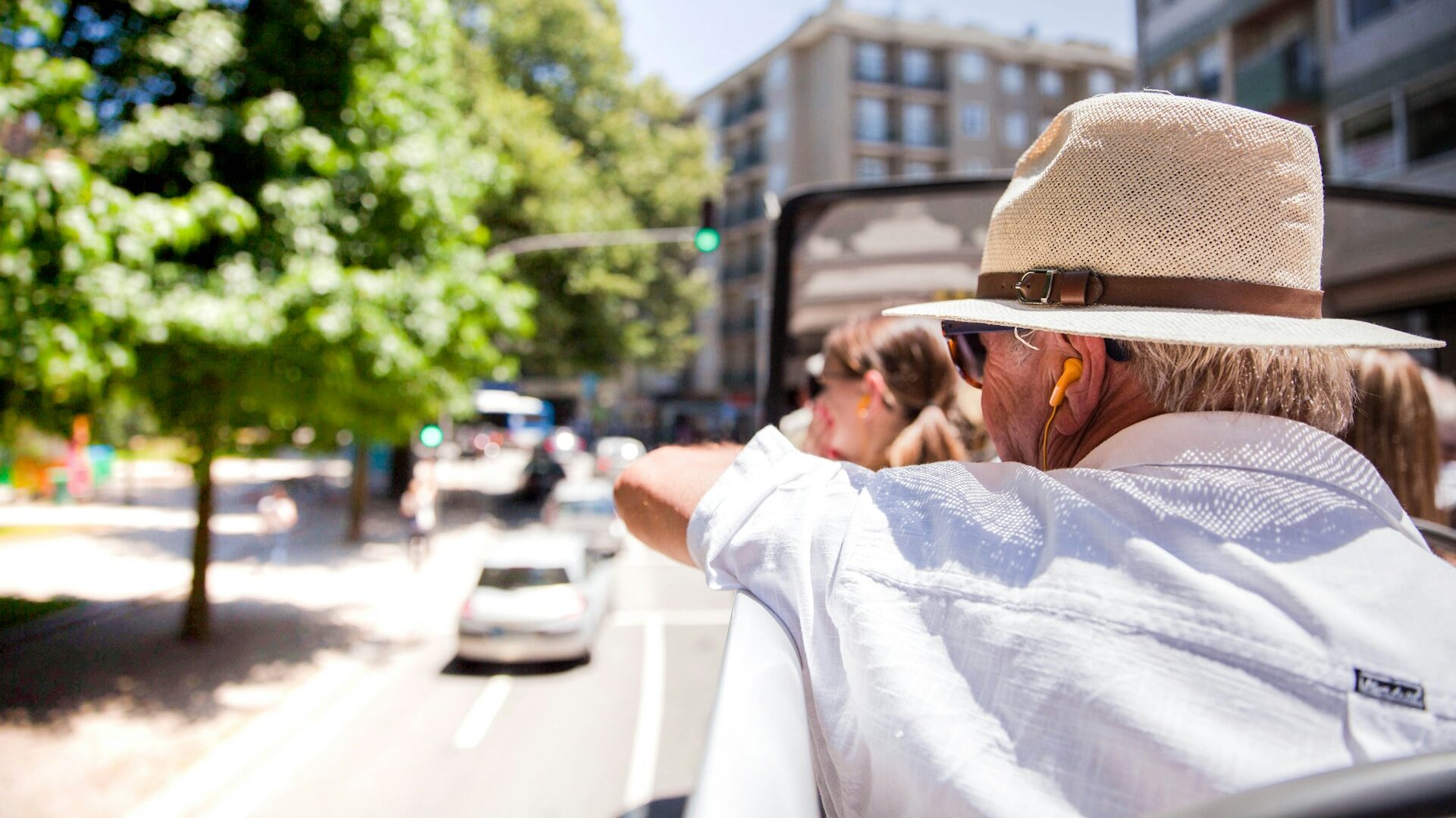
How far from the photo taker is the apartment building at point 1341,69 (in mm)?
9688

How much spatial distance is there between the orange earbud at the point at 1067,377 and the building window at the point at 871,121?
35.9 m

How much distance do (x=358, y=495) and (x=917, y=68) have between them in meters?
29.4

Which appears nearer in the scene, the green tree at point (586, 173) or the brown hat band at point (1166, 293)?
the brown hat band at point (1166, 293)

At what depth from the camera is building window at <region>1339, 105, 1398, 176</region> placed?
11.1 meters

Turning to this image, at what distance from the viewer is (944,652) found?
80 centimetres

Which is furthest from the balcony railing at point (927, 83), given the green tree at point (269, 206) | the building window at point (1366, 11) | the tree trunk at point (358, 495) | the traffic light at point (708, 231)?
the green tree at point (269, 206)

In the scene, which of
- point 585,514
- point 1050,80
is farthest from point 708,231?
point 1050,80

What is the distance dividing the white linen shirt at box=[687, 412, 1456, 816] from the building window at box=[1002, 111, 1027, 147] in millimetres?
2902

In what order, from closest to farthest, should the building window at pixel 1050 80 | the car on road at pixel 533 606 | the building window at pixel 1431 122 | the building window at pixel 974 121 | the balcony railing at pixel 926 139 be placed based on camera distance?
the building window at pixel 1050 80, the car on road at pixel 533 606, the building window at pixel 1431 122, the building window at pixel 974 121, the balcony railing at pixel 926 139

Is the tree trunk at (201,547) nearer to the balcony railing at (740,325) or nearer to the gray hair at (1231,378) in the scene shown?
the gray hair at (1231,378)

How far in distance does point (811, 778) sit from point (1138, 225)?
697 millimetres

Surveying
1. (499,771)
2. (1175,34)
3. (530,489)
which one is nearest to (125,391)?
(499,771)

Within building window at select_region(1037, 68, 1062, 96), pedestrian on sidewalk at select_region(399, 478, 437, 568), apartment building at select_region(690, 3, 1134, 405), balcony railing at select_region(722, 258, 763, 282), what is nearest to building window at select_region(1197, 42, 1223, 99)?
building window at select_region(1037, 68, 1062, 96)

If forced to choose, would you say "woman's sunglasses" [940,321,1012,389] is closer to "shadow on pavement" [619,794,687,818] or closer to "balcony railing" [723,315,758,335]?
"shadow on pavement" [619,794,687,818]
